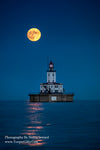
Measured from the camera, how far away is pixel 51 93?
100m

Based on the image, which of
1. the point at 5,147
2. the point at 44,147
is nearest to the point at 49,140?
the point at 44,147

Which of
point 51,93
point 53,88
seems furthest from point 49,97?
point 53,88

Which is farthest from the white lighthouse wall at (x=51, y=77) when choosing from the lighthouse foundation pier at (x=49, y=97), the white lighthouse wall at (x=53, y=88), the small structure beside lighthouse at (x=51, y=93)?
the lighthouse foundation pier at (x=49, y=97)

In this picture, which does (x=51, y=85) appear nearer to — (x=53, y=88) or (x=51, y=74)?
(x=53, y=88)

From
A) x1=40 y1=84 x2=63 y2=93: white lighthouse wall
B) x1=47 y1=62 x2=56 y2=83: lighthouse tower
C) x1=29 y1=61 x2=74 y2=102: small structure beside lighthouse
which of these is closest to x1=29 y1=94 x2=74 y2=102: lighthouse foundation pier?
x1=29 y1=61 x2=74 y2=102: small structure beside lighthouse

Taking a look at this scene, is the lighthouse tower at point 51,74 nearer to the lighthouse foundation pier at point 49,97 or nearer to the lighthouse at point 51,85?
the lighthouse at point 51,85

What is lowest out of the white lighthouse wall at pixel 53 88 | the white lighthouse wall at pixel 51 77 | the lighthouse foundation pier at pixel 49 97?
the lighthouse foundation pier at pixel 49 97

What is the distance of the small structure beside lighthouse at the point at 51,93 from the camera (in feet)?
324

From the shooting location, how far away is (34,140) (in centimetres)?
1784

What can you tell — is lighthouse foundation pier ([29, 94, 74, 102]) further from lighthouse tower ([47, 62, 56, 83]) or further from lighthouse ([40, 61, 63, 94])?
lighthouse tower ([47, 62, 56, 83])

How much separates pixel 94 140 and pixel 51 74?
83.1 meters

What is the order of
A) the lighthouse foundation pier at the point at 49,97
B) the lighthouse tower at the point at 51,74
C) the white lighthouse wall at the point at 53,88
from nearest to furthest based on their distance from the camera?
the lighthouse foundation pier at the point at 49,97 < the white lighthouse wall at the point at 53,88 < the lighthouse tower at the point at 51,74

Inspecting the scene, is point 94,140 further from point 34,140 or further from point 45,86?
point 45,86

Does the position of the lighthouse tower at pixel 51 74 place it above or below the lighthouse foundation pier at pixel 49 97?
above
